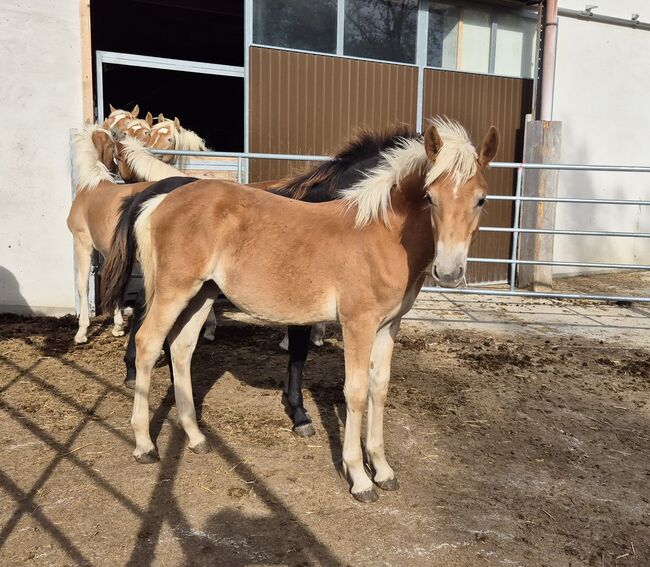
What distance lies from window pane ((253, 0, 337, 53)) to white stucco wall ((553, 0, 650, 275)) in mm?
4044

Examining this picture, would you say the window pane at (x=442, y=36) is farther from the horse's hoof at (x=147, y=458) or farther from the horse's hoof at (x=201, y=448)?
the horse's hoof at (x=147, y=458)

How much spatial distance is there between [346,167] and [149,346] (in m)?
1.73

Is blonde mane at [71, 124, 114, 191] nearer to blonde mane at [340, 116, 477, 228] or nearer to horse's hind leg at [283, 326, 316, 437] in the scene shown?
horse's hind leg at [283, 326, 316, 437]

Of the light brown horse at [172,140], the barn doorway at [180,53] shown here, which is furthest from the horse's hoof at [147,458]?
the barn doorway at [180,53]

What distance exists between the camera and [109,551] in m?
2.30

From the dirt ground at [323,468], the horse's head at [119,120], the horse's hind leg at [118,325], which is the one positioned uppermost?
the horse's head at [119,120]

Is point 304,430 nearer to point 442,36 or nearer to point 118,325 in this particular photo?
point 118,325

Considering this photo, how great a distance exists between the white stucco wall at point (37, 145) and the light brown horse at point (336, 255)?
3.39m

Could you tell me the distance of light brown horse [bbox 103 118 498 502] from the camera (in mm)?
2533

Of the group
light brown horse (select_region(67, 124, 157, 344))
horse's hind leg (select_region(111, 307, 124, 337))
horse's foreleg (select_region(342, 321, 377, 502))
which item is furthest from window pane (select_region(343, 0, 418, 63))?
horse's foreleg (select_region(342, 321, 377, 502))

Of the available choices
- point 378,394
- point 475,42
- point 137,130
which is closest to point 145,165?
point 137,130

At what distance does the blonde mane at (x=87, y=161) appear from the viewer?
5.67 metres

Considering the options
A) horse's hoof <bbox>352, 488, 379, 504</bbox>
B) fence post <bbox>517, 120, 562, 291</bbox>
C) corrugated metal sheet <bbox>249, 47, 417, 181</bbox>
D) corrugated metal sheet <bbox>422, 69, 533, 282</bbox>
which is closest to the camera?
horse's hoof <bbox>352, 488, 379, 504</bbox>

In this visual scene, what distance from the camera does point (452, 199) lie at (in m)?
2.46
